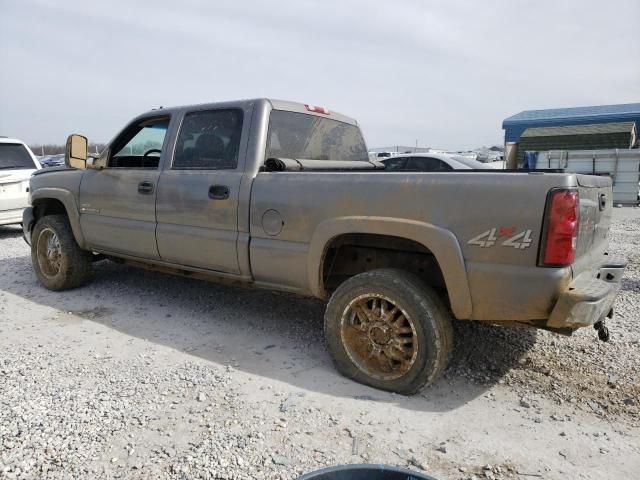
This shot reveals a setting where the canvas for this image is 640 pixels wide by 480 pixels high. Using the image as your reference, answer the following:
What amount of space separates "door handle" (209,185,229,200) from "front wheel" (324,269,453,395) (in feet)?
3.96

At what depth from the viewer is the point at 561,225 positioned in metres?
2.45

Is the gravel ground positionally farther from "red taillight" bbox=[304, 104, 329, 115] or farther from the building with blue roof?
the building with blue roof

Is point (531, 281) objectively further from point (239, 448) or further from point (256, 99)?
point (256, 99)

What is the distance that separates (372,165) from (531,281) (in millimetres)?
2402

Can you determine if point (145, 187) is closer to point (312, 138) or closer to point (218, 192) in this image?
point (218, 192)

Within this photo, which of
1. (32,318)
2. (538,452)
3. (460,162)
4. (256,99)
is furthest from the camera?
(460,162)

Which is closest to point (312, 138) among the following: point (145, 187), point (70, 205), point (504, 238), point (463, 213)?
point (145, 187)

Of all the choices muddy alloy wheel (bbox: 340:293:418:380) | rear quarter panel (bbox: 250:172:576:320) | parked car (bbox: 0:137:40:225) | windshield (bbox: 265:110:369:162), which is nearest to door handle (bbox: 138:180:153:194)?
windshield (bbox: 265:110:369:162)

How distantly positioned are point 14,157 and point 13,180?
64cm

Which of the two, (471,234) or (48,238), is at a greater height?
(471,234)

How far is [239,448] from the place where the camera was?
2426 mm

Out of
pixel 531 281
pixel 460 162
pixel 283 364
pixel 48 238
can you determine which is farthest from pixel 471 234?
pixel 460 162

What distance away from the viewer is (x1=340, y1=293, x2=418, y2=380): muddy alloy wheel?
2994 millimetres

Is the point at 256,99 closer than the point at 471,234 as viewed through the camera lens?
No
